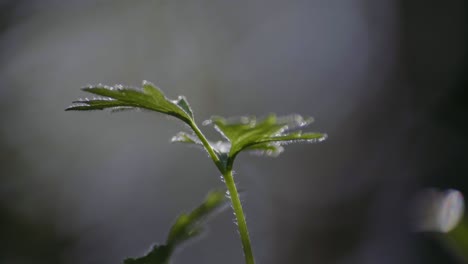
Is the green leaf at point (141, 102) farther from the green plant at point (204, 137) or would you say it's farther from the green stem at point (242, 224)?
the green stem at point (242, 224)

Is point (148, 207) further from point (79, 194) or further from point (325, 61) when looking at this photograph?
point (325, 61)

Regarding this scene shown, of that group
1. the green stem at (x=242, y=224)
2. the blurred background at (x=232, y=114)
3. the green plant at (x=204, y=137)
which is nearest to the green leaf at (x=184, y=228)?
the green plant at (x=204, y=137)

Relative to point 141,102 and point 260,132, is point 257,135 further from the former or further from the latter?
point 141,102

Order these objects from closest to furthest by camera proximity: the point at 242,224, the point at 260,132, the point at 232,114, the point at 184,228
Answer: the point at 242,224 → the point at 184,228 → the point at 260,132 → the point at 232,114

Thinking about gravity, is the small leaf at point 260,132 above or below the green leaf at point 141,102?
below

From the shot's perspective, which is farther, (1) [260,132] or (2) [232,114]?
(2) [232,114]

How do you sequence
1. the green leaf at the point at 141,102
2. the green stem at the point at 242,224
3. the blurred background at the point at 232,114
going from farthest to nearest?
the blurred background at the point at 232,114
the green leaf at the point at 141,102
the green stem at the point at 242,224

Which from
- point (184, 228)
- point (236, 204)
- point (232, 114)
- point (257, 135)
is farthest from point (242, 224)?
point (232, 114)
